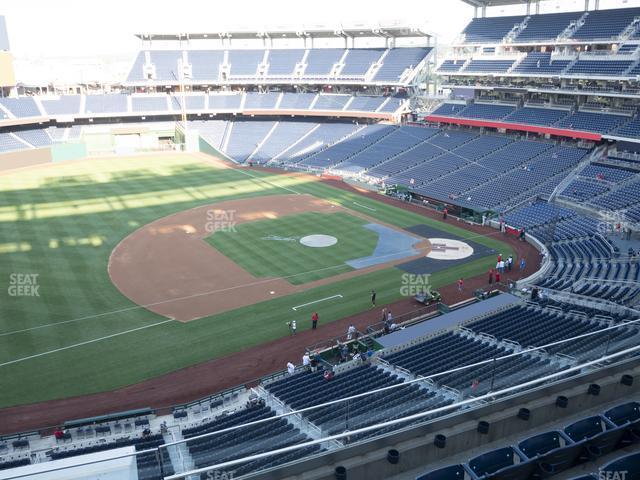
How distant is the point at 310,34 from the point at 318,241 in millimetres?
50862

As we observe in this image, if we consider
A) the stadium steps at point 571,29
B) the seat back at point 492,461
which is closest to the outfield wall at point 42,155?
the stadium steps at point 571,29

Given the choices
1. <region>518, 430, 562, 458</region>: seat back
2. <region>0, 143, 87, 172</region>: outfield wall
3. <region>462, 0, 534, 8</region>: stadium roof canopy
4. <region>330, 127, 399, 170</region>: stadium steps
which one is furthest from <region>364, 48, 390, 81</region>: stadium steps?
<region>518, 430, 562, 458</region>: seat back

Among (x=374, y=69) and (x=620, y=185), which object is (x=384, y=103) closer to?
(x=374, y=69)

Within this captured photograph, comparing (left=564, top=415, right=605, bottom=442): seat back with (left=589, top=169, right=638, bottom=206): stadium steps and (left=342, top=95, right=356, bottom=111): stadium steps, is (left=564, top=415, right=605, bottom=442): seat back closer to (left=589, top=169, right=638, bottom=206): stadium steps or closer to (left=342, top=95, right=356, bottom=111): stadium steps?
(left=589, top=169, right=638, bottom=206): stadium steps

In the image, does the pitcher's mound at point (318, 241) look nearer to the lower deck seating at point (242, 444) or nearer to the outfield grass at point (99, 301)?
the outfield grass at point (99, 301)

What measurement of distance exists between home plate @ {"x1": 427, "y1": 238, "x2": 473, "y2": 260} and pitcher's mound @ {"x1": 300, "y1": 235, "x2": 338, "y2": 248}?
6903mm

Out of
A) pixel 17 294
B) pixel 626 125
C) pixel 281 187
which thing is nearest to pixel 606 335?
pixel 17 294

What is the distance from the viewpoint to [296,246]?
119 feet

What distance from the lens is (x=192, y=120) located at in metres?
76.4

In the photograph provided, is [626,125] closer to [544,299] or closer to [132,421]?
[544,299]

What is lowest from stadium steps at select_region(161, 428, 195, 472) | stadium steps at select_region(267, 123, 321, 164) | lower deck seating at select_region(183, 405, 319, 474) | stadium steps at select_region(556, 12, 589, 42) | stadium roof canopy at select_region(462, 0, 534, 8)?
lower deck seating at select_region(183, 405, 319, 474)

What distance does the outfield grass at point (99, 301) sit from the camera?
21.7 metres

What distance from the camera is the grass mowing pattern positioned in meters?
32.2

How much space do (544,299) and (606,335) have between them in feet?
43.8
